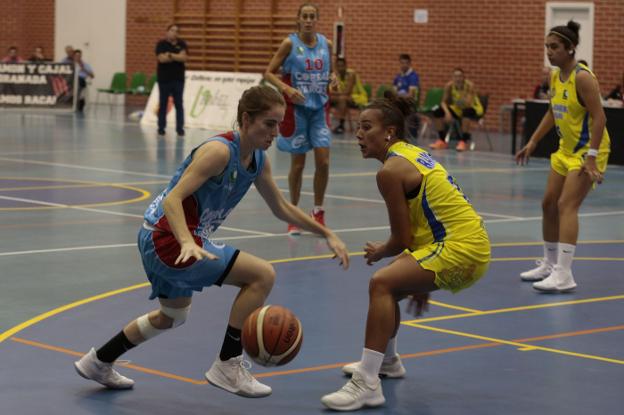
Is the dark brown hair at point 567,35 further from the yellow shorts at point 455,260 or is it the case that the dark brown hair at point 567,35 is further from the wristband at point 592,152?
the yellow shorts at point 455,260

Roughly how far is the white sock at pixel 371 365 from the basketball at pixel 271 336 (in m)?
0.33

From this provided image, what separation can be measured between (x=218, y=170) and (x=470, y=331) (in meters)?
2.44

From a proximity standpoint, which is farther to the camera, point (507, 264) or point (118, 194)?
point (118, 194)

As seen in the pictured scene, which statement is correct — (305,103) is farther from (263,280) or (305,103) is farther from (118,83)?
(118,83)

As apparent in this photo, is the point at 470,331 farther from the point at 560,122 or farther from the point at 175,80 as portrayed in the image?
the point at 175,80

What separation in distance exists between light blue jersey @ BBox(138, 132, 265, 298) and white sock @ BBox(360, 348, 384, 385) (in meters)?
0.75

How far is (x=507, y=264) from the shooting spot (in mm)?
10211

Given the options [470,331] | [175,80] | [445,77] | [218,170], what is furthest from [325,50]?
[445,77]

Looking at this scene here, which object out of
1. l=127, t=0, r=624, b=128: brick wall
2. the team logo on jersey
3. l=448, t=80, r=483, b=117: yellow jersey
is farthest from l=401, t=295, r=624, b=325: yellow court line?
l=127, t=0, r=624, b=128: brick wall

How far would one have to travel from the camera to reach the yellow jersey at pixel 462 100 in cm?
2331

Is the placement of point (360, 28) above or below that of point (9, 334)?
above

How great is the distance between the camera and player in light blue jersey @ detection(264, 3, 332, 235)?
39.6 feet

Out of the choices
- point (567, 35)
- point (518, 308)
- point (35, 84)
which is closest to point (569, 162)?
point (567, 35)

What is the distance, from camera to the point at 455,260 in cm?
608
